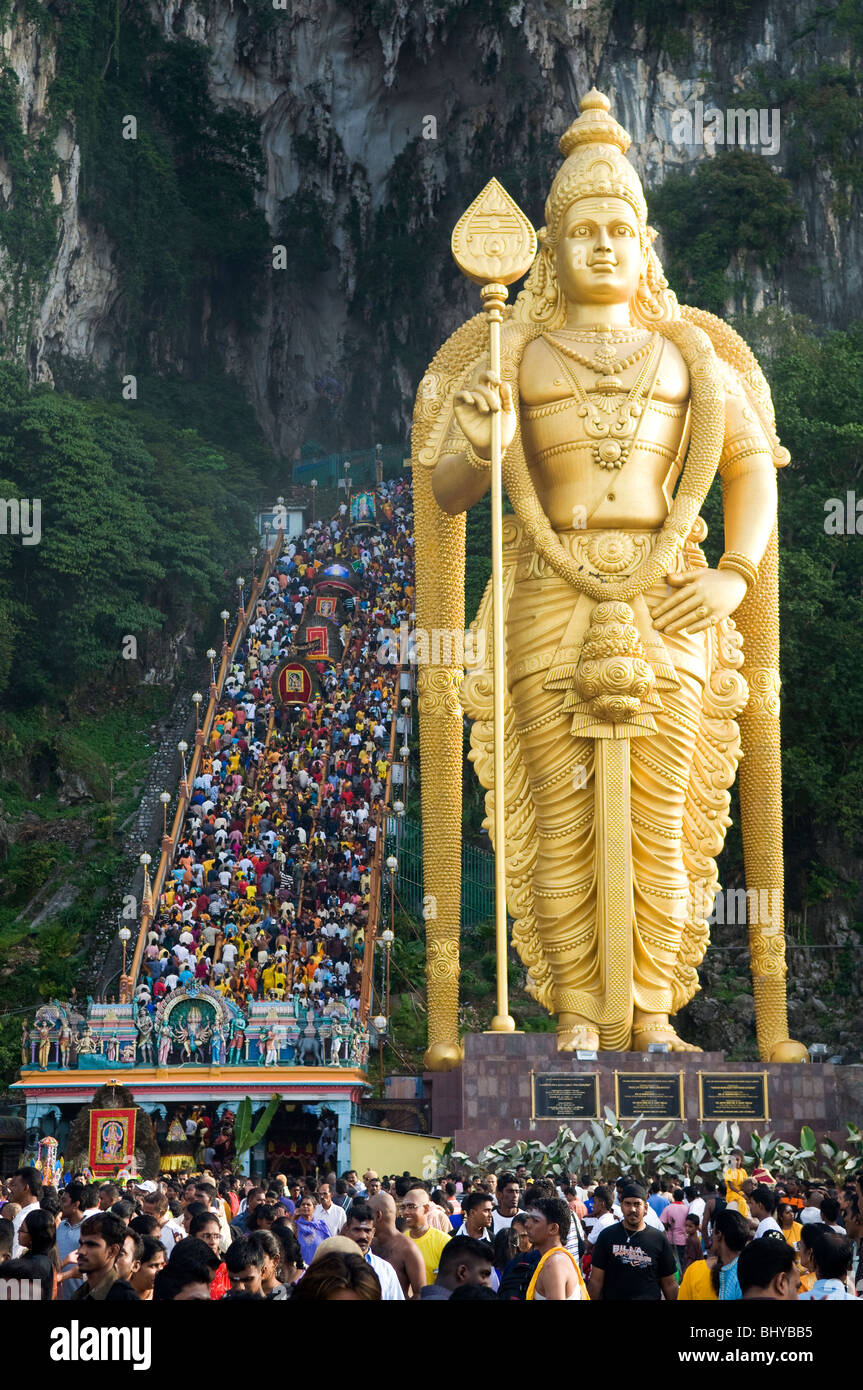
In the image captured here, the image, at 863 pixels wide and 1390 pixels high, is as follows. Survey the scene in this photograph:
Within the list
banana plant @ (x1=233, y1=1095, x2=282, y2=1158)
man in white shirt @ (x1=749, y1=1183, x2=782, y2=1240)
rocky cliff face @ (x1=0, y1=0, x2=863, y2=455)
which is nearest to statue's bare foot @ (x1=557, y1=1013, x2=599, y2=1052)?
banana plant @ (x1=233, y1=1095, x2=282, y2=1158)

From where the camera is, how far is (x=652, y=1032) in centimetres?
1308

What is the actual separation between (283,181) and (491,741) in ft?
97.8

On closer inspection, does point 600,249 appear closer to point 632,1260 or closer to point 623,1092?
point 623,1092

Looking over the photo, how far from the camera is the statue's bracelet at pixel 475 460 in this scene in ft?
43.0

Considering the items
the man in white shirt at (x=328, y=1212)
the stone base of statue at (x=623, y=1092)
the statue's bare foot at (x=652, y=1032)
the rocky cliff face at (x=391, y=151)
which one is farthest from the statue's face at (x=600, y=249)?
the rocky cliff face at (x=391, y=151)

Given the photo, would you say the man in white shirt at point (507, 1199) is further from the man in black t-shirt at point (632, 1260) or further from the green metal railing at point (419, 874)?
the green metal railing at point (419, 874)

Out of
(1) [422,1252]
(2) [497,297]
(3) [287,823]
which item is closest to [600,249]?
(2) [497,297]

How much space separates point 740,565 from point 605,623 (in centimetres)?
116

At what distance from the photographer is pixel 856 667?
22.7 m

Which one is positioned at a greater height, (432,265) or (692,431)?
(432,265)

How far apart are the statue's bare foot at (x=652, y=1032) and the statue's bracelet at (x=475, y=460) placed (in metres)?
3.92

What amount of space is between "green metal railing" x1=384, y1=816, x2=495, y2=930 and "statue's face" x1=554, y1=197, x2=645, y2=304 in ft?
32.3
